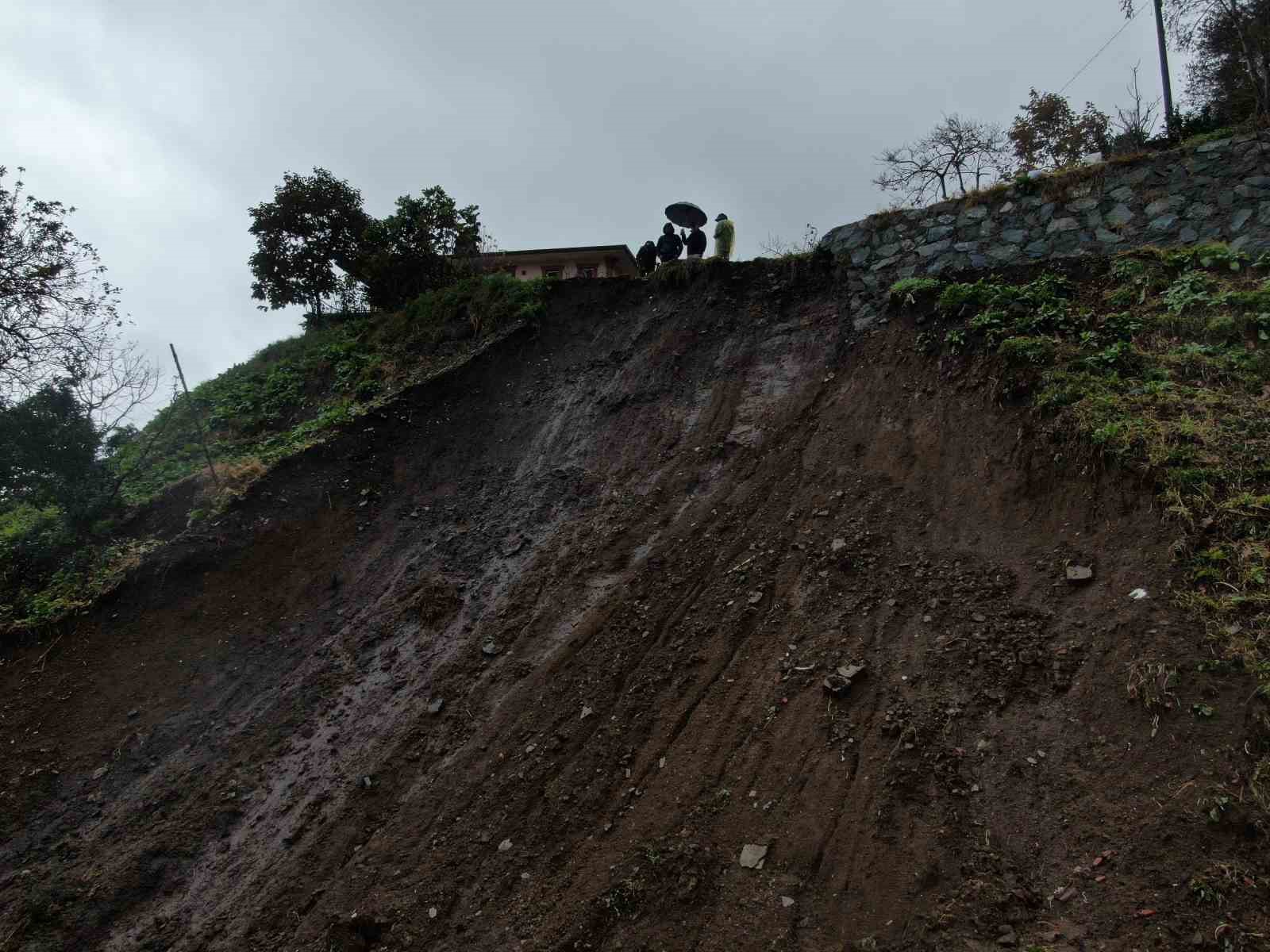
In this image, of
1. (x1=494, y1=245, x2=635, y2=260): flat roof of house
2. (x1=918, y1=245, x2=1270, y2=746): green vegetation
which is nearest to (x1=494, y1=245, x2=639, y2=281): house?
(x1=494, y1=245, x2=635, y2=260): flat roof of house

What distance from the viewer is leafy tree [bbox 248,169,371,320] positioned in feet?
65.2

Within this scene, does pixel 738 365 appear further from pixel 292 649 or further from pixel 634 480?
pixel 292 649

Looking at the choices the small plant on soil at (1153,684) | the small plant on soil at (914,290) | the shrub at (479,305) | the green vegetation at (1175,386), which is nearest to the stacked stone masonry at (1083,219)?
the small plant on soil at (914,290)

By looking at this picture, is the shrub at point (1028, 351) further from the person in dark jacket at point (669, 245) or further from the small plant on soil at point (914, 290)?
the person in dark jacket at point (669, 245)

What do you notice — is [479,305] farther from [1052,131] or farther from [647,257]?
[1052,131]

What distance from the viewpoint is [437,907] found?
5.52 meters

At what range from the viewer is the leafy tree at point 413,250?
15867mm

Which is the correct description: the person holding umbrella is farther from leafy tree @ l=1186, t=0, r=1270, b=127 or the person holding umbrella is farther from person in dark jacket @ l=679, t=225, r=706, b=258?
leafy tree @ l=1186, t=0, r=1270, b=127

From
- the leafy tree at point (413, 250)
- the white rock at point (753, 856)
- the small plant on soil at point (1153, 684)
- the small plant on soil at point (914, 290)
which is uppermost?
the leafy tree at point (413, 250)

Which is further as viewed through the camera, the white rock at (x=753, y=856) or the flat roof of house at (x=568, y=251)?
the flat roof of house at (x=568, y=251)

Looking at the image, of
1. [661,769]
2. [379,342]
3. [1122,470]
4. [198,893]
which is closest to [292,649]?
[198,893]

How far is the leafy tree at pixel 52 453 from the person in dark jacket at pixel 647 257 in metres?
9.06

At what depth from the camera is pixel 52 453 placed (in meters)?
10.7

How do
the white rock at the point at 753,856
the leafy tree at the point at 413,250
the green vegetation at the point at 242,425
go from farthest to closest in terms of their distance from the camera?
the leafy tree at the point at 413,250 < the green vegetation at the point at 242,425 < the white rock at the point at 753,856
